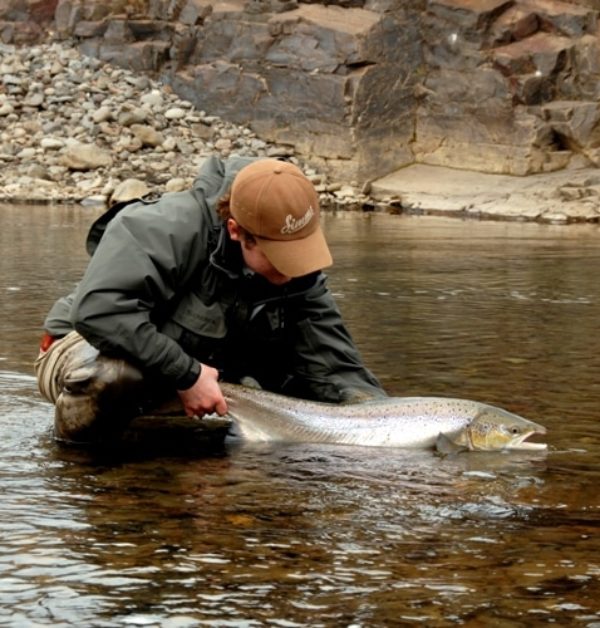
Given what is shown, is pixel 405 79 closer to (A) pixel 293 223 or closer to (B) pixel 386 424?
(B) pixel 386 424

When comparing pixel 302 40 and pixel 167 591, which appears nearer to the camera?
pixel 167 591

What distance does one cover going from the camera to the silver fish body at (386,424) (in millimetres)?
5195

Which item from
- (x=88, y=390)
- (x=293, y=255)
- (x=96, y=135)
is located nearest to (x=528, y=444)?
(x=293, y=255)

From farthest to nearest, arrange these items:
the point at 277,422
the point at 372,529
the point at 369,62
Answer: the point at 369,62, the point at 277,422, the point at 372,529

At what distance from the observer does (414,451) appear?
5.23 meters

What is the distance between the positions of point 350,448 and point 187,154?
866 inches

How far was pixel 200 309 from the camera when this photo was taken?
5.03 meters

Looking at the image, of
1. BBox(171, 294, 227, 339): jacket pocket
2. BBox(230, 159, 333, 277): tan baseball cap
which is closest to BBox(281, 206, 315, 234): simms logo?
BBox(230, 159, 333, 277): tan baseball cap

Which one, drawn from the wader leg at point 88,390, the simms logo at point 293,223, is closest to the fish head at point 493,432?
the simms logo at point 293,223

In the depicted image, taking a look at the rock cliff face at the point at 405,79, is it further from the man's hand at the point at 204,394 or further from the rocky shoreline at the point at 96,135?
the man's hand at the point at 204,394

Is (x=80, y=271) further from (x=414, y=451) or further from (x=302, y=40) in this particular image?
(x=302, y=40)

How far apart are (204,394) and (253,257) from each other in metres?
0.51

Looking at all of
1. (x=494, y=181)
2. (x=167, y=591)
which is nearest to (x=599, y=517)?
(x=167, y=591)

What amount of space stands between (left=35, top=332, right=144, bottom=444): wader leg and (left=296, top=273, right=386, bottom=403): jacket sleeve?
2.32 feet
